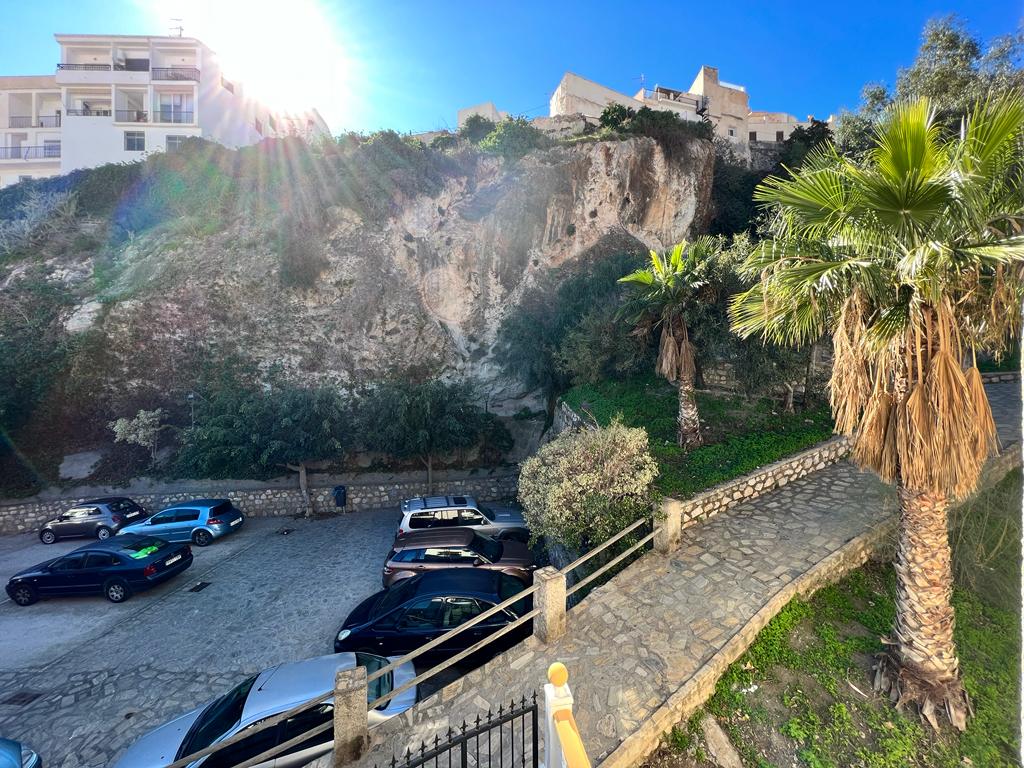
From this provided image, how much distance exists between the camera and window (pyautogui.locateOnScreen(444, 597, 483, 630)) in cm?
737

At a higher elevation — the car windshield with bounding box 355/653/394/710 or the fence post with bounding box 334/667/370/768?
the fence post with bounding box 334/667/370/768

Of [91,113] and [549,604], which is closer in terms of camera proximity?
[549,604]

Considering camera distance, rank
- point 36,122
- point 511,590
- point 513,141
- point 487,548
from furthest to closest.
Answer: point 36,122 → point 513,141 → point 487,548 → point 511,590

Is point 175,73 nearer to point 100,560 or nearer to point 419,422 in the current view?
point 419,422

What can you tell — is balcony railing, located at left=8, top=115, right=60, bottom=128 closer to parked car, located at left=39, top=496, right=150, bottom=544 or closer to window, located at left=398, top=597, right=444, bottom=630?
parked car, located at left=39, top=496, right=150, bottom=544

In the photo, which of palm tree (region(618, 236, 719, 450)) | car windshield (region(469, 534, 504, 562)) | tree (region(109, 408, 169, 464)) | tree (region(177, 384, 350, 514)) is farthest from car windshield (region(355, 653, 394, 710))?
tree (region(109, 408, 169, 464))

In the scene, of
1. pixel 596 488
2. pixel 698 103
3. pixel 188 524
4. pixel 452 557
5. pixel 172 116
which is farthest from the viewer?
pixel 698 103

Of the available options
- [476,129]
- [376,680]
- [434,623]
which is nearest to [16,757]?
[376,680]

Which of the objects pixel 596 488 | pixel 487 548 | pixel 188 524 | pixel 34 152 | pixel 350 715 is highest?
pixel 34 152

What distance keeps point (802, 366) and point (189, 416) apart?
2478 centimetres

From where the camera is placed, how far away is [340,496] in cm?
1719

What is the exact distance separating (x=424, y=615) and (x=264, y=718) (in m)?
2.79

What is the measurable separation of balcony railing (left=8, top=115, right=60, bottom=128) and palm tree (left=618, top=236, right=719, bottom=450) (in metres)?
47.5

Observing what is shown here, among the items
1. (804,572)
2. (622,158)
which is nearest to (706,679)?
(804,572)
